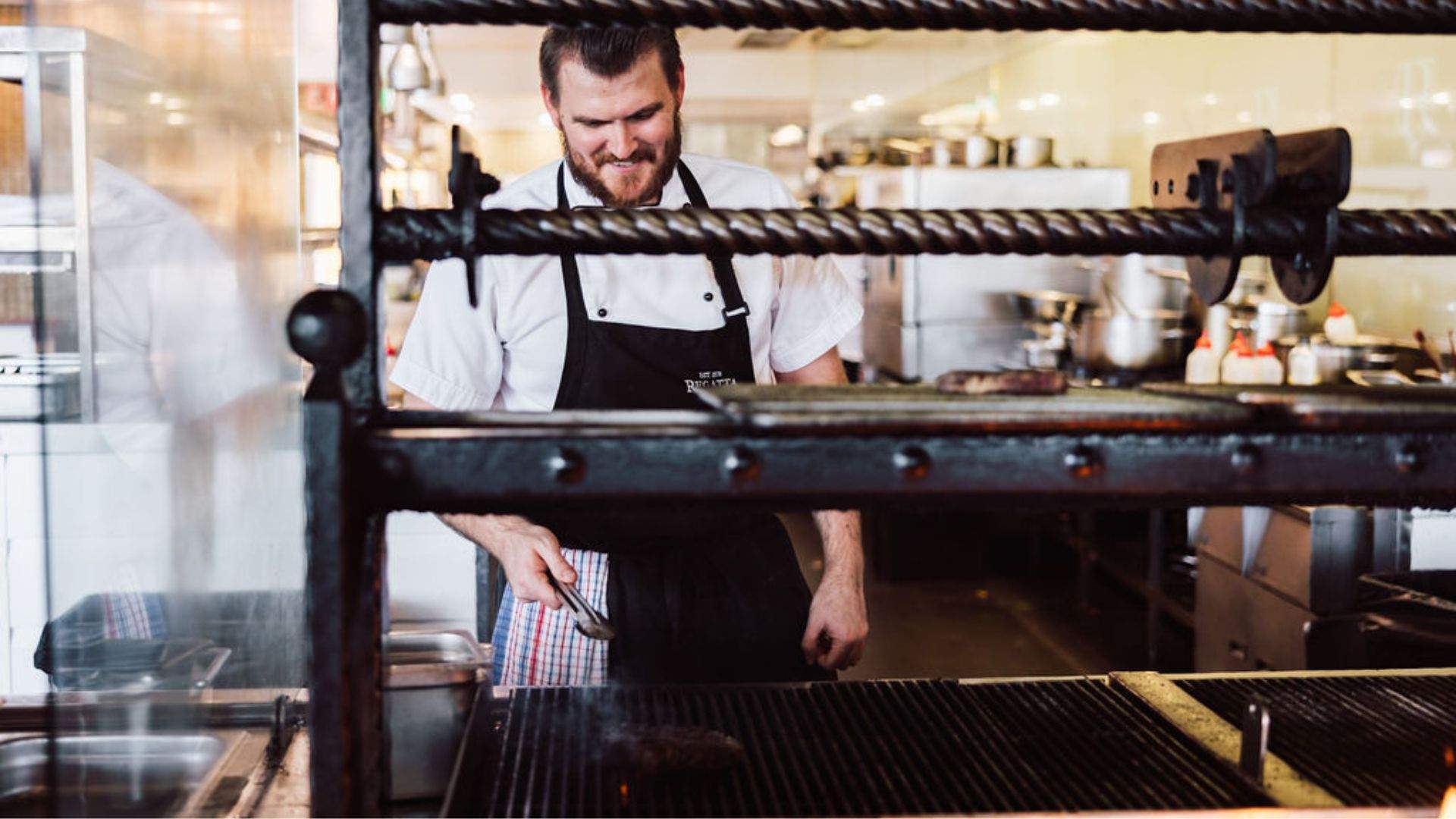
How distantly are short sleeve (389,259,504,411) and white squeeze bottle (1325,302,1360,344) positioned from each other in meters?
3.41

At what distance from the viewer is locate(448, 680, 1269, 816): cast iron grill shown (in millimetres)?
1001

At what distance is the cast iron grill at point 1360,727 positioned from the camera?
104 centimetres

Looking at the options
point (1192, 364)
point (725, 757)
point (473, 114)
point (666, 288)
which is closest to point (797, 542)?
point (1192, 364)

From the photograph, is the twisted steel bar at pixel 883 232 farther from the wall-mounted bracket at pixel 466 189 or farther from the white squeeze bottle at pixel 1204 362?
the white squeeze bottle at pixel 1204 362

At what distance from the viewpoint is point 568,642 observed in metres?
2.05

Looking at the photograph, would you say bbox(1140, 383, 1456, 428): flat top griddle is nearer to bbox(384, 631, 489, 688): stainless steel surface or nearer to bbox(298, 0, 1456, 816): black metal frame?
bbox(298, 0, 1456, 816): black metal frame

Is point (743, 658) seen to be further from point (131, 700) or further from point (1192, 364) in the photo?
point (1192, 364)

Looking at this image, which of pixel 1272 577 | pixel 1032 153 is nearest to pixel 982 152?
pixel 1032 153

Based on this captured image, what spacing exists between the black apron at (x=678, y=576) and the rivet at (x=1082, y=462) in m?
1.10

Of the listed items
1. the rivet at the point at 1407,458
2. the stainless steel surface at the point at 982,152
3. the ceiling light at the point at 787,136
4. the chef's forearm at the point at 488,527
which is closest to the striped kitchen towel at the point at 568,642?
the chef's forearm at the point at 488,527

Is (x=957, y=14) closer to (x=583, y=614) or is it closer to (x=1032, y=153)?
(x=583, y=614)

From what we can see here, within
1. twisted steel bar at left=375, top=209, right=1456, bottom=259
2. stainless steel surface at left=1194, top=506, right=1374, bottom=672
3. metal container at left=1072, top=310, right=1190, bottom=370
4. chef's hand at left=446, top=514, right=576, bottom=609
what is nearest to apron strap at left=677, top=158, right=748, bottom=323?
chef's hand at left=446, top=514, right=576, bottom=609

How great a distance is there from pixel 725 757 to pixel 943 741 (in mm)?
208

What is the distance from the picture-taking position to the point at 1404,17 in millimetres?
969
